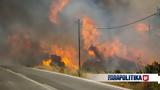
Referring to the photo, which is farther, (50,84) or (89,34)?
(89,34)

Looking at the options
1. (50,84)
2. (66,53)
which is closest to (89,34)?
(66,53)

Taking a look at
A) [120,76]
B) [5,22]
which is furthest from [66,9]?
[120,76]

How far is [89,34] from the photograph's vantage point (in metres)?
64.2

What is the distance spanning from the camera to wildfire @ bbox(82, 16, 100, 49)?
6375 centimetres

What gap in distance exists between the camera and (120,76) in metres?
30.1

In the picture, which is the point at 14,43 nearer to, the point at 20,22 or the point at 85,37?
the point at 20,22

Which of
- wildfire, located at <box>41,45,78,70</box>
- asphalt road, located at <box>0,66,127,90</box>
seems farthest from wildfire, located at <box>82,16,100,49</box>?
asphalt road, located at <box>0,66,127,90</box>

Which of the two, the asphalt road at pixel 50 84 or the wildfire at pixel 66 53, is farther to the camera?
the wildfire at pixel 66 53

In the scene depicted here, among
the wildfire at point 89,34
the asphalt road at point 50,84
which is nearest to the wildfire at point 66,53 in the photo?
the wildfire at point 89,34

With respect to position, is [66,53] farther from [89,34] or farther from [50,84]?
[50,84]

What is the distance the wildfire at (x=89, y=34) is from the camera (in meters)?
63.8

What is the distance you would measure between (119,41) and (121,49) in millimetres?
2210

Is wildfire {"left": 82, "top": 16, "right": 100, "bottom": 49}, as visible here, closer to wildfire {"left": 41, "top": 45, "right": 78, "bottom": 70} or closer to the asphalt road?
wildfire {"left": 41, "top": 45, "right": 78, "bottom": 70}

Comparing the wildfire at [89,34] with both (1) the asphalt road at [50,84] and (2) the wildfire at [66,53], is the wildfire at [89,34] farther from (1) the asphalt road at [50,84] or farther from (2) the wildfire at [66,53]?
(1) the asphalt road at [50,84]
